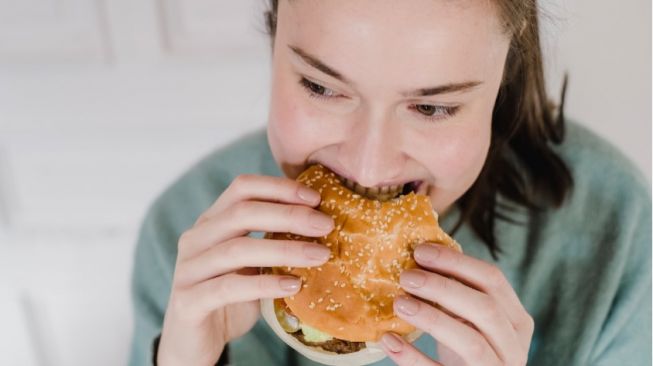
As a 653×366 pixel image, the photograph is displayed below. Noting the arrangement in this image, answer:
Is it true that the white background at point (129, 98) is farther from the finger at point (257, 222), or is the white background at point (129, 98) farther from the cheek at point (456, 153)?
the finger at point (257, 222)

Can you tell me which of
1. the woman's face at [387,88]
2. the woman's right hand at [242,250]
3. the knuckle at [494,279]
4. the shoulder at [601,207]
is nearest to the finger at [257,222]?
the woman's right hand at [242,250]

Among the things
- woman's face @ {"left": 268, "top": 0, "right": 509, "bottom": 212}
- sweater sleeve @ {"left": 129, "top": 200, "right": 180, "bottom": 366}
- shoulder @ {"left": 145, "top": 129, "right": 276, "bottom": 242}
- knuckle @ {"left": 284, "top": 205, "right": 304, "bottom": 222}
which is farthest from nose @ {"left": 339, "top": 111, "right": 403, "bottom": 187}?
sweater sleeve @ {"left": 129, "top": 200, "right": 180, "bottom": 366}

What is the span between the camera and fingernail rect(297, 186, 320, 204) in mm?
894

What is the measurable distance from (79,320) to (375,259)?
1.38 metres

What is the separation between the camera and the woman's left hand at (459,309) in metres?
0.84

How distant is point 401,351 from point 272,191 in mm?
272

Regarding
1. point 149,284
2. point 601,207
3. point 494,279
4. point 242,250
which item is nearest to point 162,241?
point 149,284

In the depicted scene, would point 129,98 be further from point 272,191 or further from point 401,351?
point 401,351

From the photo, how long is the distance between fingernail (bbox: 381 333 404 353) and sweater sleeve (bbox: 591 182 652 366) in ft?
1.84

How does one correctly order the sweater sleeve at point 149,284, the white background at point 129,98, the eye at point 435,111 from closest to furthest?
the eye at point 435,111, the sweater sleeve at point 149,284, the white background at point 129,98

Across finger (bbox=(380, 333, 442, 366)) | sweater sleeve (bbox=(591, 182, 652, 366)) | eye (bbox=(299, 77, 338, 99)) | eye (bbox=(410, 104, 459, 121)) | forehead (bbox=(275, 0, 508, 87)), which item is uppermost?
forehead (bbox=(275, 0, 508, 87))

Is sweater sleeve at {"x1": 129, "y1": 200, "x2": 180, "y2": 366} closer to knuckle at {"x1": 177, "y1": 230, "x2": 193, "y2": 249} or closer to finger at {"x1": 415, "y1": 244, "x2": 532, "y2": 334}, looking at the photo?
knuckle at {"x1": 177, "y1": 230, "x2": 193, "y2": 249}

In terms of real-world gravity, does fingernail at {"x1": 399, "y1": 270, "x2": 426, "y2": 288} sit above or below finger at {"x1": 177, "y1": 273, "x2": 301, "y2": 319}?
above

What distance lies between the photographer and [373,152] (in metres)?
0.89
